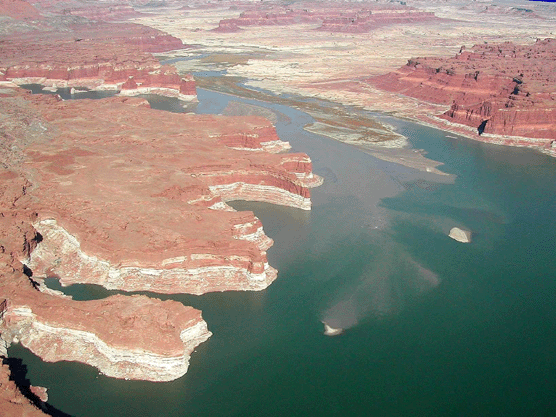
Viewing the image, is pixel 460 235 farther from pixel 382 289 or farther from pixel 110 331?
pixel 110 331

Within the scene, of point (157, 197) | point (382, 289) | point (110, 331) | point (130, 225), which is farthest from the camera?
point (157, 197)

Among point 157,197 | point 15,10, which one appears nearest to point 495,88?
point 157,197

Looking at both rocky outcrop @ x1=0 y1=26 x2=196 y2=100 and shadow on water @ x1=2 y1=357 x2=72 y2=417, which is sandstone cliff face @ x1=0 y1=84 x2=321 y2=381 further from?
rocky outcrop @ x1=0 y1=26 x2=196 y2=100

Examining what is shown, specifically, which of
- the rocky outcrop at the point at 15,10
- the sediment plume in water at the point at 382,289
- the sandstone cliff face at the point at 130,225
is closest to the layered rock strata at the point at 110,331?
the sandstone cliff face at the point at 130,225

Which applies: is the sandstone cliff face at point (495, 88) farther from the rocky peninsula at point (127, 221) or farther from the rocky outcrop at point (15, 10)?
the rocky outcrop at point (15, 10)

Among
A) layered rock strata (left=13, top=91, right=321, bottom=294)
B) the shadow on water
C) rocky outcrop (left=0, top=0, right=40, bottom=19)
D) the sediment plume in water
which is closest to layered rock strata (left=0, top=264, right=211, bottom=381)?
the shadow on water

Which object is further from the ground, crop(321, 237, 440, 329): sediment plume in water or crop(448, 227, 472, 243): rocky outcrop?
crop(448, 227, 472, 243): rocky outcrop
